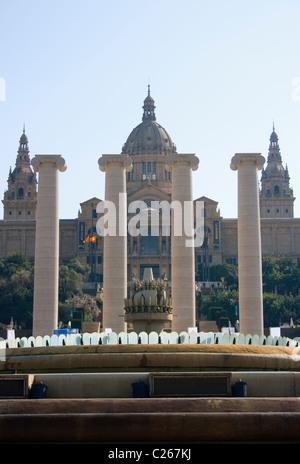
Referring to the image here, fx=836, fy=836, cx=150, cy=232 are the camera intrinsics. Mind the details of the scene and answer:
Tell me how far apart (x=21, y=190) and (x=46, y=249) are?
134900 millimetres

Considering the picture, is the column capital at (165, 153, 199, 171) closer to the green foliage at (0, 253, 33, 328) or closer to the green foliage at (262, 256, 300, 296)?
the green foliage at (0, 253, 33, 328)

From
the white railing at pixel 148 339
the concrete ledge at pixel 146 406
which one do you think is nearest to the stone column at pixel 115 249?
the white railing at pixel 148 339

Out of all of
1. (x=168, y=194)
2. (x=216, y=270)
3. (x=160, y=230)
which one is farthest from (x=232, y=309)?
(x=168, y=194)

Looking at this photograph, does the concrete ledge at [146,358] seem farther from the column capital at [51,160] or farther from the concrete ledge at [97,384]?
the column capital at [51,160]

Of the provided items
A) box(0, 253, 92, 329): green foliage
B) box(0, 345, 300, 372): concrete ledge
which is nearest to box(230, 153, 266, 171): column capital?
box(0, 345, 300, 372): concrete ledge

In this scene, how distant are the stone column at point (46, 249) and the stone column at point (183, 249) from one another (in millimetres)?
8523

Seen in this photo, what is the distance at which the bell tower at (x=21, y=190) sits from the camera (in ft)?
623

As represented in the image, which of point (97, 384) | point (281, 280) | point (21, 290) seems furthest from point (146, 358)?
point (281, 280)

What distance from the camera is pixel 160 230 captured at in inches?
6521

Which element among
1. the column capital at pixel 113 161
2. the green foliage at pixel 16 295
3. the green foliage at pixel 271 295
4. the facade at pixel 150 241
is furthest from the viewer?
the facade at pixel 150 241

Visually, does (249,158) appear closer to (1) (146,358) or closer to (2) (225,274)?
(1) (146,358)

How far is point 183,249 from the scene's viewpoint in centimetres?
5978
